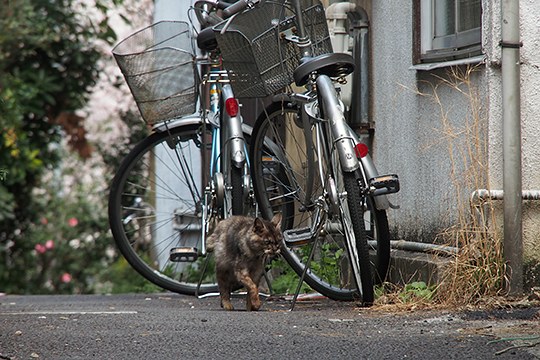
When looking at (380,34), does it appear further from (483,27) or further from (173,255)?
(173,255)

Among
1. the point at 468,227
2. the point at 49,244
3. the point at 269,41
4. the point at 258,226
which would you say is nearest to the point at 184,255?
the point at 258,226

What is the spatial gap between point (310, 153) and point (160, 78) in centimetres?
133

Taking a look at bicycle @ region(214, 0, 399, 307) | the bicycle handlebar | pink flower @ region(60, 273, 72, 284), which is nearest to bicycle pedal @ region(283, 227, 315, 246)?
bicycle @ region(214, 0, 399, 307)

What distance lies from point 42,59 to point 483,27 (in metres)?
7.71

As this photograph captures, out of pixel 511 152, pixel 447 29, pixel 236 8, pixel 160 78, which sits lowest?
pixel 511 152

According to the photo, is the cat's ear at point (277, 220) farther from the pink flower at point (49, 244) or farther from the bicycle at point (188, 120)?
the pink flower at point (49, 244)

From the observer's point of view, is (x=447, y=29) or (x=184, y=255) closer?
(x=447, y=29)

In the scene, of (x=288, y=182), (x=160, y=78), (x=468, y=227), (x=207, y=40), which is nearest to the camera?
(x=468, y=227)

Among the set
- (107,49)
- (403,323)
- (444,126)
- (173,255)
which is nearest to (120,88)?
(107,49)

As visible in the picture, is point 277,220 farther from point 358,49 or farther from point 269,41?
point 358,49

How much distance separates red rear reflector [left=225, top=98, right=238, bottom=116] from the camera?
21.6ft

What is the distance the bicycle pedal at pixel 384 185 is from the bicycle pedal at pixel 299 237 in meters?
0.53

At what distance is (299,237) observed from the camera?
5.79m

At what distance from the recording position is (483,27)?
5418mm
